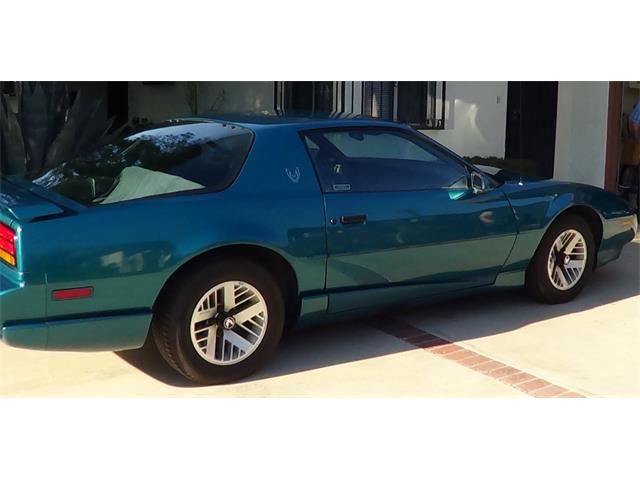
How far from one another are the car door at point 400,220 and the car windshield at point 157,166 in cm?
53

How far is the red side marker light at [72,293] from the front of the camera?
3.64m

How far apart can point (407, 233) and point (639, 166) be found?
608cm

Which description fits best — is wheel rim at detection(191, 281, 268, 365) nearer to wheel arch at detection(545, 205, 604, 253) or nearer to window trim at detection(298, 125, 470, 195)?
window trim at detection(298, 125, 470, 195)

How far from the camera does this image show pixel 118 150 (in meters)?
4.79

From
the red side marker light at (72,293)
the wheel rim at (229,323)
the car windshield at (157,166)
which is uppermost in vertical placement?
the car windshield at (157,166)

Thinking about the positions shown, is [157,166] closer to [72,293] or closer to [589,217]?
[72,293]

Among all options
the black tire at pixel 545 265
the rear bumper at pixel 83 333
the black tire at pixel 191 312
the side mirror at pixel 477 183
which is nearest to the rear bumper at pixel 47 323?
the rear bumper at pixel 83 333

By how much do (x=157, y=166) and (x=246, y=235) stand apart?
74cm

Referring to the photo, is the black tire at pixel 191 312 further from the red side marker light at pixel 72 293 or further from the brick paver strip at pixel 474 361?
the brick paver strip at pixel 474 361

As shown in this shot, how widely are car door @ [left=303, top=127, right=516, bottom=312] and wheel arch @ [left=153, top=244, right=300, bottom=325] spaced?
0.76ft

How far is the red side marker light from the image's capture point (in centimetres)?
364

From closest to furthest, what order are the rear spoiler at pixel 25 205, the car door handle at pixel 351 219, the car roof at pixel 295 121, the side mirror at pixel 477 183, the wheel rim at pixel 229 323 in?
the rear spoiler at pixel 25 205 < the wheel rim at pixel 229 323 < the car door handle at pixel 351 219 < the car roof at pixel 295 121 < the side mirror at pixel 477 183

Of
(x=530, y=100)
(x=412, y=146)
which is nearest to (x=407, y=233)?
(x=412, y=146)

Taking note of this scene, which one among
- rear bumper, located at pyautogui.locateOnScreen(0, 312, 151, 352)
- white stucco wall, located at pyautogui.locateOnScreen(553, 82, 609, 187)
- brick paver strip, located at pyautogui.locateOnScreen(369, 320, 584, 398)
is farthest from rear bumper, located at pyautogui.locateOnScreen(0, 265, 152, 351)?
white stucco wall, located at pyautogui.locateOnScreen(553, 82, 609, 187)
